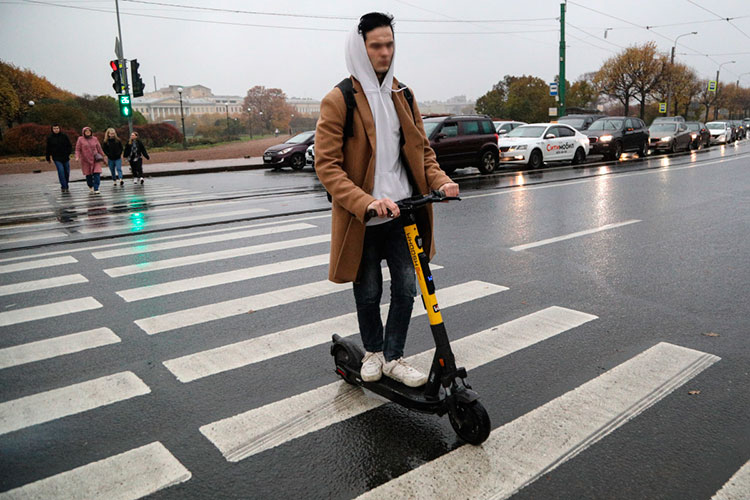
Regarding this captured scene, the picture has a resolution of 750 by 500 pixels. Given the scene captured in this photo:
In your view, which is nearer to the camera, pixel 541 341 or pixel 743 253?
pixel 541 341

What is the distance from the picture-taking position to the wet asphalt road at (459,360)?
9.23 feet

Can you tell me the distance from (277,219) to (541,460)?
8098 millimetres

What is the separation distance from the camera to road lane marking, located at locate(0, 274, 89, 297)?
615 cm

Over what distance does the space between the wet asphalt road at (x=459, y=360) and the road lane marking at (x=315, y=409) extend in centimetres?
6

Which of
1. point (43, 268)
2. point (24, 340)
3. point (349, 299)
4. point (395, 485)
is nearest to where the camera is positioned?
point (395, 485)

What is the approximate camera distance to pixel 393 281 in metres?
3.39

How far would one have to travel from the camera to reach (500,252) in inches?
289

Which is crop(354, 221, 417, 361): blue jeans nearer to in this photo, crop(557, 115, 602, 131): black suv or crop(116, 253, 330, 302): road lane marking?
crop(116, 253, 330, 302): road lane marking

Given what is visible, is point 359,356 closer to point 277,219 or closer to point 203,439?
point 203,439

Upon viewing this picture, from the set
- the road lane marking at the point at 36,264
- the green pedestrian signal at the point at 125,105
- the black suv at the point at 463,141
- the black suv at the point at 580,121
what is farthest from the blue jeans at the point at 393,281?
the black suv at the point at 580,121

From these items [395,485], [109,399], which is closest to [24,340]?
[109,399]

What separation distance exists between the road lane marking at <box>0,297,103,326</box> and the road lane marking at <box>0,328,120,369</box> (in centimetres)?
69

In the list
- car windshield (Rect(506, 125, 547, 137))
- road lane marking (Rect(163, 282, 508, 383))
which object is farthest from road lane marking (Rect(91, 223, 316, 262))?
car windshield (Rect(506, 125, 547, 137))

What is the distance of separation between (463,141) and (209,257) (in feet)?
40.6
